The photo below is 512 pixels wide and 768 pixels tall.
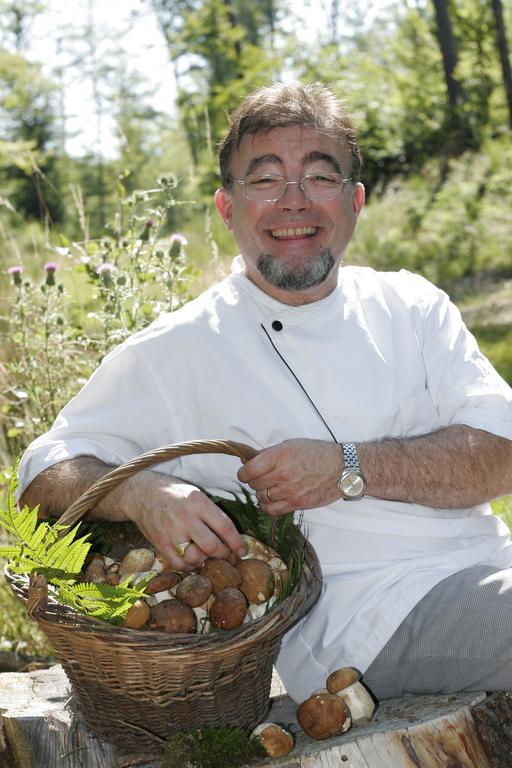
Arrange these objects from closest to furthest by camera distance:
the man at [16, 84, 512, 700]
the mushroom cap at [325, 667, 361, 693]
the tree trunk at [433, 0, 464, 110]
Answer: the mushroom cap at [325, 667, 361, 693]
the man at [16, 84, 512, 700]
the tree trunk at [433, 0, 464, 110]

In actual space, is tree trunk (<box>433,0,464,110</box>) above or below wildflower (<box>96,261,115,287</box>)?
above

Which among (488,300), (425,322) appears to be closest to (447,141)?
(488,300)

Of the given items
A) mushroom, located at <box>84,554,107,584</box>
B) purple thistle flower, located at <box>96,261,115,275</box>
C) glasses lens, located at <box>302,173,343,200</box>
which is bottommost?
mushroom, located at <box>84,554,107,584</box>

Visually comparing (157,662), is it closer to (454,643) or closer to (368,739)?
(368,739)

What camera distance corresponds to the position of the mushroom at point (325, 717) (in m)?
2.08

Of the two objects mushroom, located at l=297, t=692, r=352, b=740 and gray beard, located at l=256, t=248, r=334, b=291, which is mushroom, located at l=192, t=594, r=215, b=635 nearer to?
mushroom, located at l=297, t=692, r=352, b=740


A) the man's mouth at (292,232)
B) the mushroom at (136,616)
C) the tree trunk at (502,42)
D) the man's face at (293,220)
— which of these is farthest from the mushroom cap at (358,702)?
the tree trunk at (502,42)

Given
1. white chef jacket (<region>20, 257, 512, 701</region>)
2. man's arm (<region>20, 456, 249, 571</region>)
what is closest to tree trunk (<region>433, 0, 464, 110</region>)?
white chef jacket (<region>20, 257, 512, 701</region>)

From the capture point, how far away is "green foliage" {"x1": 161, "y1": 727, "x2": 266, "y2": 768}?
2.01m

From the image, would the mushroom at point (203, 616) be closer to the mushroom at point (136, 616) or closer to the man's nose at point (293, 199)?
the mushroom at point (136, 616)

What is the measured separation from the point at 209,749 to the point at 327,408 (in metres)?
1.02

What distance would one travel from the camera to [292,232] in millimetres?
2742

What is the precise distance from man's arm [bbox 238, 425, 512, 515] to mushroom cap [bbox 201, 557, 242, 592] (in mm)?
237

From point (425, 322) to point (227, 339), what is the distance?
0.65 m
